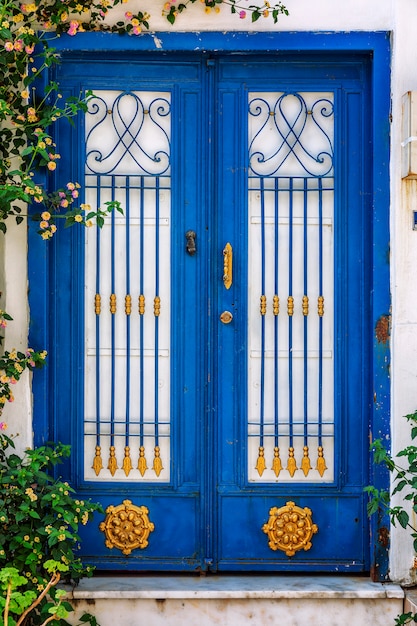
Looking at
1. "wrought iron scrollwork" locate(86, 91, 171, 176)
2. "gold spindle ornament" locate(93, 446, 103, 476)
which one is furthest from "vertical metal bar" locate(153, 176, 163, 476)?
"gold spindle ornament" locate(93, 446, 103, 476)

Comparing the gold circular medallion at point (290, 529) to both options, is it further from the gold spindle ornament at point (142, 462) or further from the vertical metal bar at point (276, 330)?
the gold spindle ornament at point (142, 462)

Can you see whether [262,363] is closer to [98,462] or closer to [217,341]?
[217,341]

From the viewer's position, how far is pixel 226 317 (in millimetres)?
4082

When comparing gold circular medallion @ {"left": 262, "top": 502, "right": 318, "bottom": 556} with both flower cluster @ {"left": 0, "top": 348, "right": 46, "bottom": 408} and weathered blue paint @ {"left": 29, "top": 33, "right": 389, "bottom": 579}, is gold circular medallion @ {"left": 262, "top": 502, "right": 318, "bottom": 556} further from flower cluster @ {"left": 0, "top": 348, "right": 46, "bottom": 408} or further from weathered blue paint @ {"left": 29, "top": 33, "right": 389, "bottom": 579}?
flower cluster @ {"left": 0, "top": 348, "right": 46, "bottom": 408}

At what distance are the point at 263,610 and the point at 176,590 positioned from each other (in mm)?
409

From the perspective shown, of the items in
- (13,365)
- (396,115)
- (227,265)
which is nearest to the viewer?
(13,365)

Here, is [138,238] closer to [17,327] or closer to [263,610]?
[17,327]

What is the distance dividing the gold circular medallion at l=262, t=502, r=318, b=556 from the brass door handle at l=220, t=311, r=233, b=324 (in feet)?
3.01

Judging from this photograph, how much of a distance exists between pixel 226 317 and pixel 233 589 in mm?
1257

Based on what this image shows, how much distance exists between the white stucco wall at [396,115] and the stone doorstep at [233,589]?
18 centimetres

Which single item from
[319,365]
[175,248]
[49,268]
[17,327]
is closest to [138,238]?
[175,248]

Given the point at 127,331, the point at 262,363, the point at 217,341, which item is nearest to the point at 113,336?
the point at 127,331

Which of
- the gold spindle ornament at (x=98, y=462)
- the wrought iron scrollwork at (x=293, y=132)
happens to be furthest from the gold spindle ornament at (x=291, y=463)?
the wrought iron scrollwork at (x=293, y=132)

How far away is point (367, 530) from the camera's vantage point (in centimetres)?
410
